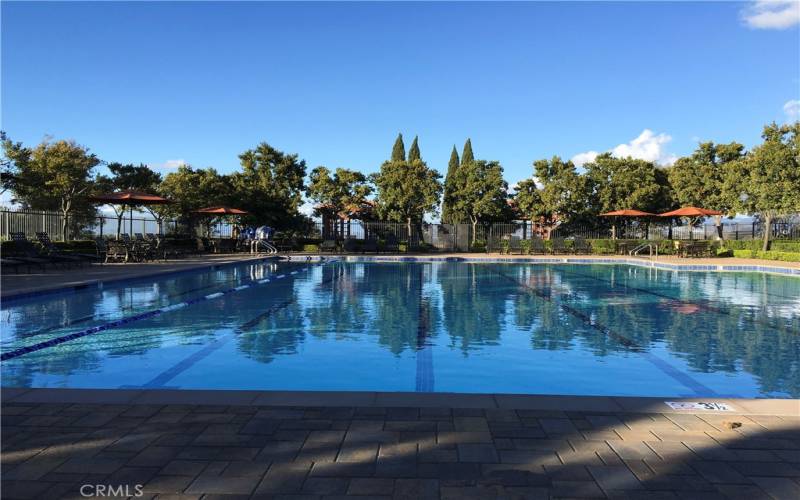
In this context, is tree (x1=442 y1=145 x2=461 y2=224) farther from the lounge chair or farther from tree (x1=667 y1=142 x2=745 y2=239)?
tree (x1=667 y1=142 x2=745 y2=239)

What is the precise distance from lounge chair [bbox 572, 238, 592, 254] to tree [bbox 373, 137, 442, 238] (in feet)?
23.0

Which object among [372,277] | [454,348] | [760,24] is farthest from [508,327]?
[760,24]

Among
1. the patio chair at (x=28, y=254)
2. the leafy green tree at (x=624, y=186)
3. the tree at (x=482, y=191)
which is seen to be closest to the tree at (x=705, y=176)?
the leafy green tree at (x=624, y=186)

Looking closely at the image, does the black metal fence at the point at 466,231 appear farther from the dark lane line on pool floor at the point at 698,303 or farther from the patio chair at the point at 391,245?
the dark lane line on pool floor at the point at 698,303

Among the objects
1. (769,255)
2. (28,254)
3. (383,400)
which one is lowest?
(383,400)

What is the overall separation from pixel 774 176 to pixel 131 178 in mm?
26248

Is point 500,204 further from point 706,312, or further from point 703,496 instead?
point 703,496

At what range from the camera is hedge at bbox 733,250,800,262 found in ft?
58.8

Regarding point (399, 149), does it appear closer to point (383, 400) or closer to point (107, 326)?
point (107, 326)

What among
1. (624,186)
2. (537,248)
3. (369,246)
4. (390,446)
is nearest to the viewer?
(390,446)

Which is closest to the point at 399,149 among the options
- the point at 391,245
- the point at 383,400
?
the point at 391,245

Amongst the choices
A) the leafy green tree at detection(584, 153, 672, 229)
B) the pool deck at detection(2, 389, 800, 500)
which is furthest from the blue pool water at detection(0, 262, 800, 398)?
the leafy green tree at detection(584, 153, 672, 229)

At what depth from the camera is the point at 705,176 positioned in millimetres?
24297

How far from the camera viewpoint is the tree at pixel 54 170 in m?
17.5
